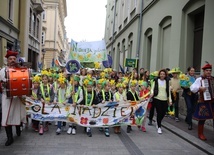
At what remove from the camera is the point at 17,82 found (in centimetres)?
598

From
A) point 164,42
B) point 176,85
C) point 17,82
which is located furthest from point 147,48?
point 17,82

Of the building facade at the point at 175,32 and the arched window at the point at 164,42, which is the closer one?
the building facade at the point at 175,32

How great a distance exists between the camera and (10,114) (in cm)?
649

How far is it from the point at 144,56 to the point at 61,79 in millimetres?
10903

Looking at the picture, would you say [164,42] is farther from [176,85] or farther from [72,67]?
[72,67]

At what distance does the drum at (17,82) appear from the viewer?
5.95 m

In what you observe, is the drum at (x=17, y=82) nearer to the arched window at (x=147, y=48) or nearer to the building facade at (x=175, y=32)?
the building facade at (x=175, y=32)

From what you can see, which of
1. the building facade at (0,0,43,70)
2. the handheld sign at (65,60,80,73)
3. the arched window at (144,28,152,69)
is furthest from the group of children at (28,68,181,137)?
the arched window at (144,28,152,69)

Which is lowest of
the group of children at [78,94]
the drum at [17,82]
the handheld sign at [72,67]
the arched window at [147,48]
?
the group of children at [78,94]

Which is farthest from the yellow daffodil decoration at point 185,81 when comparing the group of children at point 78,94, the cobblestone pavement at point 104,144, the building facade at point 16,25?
the building facade at point 16,25

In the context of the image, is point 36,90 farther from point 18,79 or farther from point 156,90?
Result: point 156,90

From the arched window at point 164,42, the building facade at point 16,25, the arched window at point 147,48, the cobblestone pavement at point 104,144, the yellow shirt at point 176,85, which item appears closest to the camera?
the cobblestone pavement at point 104,144

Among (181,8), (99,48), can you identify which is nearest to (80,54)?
(99,48)

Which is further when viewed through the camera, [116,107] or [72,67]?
[72,67]
